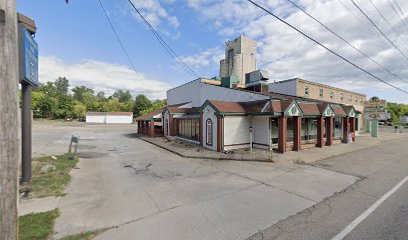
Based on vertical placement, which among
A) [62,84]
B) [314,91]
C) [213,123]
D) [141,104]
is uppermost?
[62,84]

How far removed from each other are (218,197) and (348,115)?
1933 cm

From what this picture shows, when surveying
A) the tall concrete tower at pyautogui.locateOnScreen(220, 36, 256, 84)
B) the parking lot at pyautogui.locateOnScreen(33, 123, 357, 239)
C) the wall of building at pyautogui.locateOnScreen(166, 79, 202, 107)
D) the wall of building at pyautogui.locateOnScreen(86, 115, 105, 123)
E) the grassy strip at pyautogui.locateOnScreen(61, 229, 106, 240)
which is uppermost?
the tall concrete tower at pyautogui.locateOnScreen(220, 36, 256, 84)

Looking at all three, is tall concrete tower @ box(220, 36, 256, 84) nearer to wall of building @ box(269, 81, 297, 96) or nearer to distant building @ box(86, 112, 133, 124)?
wall of building @ box(269, 81, 297, 96)

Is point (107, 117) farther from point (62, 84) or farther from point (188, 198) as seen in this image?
point (62, 84)

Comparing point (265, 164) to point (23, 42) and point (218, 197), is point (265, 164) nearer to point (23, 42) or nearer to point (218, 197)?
point (218, 197)

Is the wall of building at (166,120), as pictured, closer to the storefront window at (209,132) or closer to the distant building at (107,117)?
the storefront window at (209,132)

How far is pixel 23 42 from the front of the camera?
19.8ft

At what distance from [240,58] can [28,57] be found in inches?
1153

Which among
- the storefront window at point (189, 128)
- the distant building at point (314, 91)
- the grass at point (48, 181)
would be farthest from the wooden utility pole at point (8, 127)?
the distant building at point (314, 91)

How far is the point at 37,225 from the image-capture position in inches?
169

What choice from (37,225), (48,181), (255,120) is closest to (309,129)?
(255,120)

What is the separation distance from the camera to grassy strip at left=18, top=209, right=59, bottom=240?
388 centimetres

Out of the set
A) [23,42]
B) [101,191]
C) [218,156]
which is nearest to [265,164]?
[218,156]

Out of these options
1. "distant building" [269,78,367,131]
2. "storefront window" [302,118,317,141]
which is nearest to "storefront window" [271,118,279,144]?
"storefront window" [302,118,317,141]
